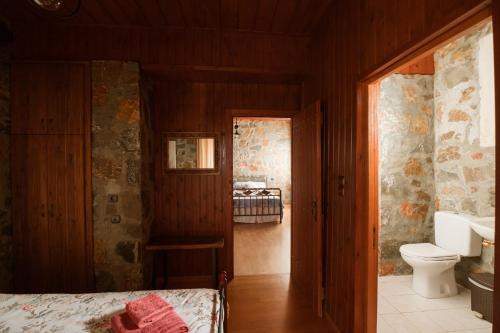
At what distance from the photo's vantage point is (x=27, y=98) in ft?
7.88

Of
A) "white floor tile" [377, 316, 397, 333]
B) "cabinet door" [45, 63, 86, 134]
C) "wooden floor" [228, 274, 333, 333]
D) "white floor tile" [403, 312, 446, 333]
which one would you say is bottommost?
"wooden floor" [228, 274, 333, 333]

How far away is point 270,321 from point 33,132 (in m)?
2.93

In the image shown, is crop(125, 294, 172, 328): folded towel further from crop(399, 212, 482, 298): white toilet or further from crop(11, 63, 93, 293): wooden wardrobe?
crop(399, 212, 482, 298): white toilet

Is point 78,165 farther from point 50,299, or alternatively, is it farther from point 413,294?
point 413,294

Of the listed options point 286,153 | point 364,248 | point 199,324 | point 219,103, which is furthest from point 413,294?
point 286,153

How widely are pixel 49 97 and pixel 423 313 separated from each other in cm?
418

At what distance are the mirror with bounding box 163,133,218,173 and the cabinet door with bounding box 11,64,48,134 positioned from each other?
1.22 m

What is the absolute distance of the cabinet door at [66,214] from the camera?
2414 millimetres

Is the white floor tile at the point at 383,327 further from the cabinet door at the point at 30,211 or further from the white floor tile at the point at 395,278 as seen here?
the cabinet door at the point at 30,211

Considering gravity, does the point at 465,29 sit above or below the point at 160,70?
below

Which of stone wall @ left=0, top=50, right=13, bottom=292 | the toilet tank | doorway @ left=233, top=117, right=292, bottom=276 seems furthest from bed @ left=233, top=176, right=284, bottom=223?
stone wall @ left=0, top=50, right=13, bottom=292

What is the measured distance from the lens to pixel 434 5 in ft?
3.61

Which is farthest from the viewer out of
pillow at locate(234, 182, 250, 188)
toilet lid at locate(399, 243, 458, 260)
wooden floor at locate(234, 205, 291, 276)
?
pillow at locate(234, 182, 250, 188)

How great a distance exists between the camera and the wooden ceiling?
6.91 ft
